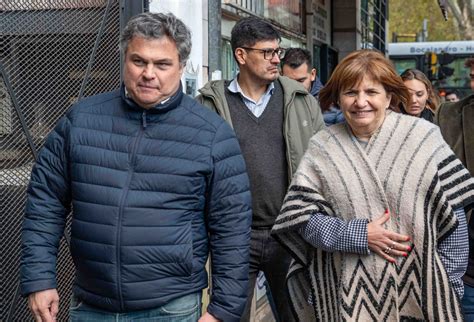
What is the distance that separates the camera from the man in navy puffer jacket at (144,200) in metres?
3.38

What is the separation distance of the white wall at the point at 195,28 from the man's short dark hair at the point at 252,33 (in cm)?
109

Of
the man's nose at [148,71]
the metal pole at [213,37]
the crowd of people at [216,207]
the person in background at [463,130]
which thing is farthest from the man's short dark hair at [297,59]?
the man's nose at [148,71]

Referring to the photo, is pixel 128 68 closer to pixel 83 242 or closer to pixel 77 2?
pixel 83 242

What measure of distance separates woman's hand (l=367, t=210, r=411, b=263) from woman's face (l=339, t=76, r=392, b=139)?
38cm

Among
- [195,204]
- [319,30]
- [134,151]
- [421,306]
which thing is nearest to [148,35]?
[134,151]

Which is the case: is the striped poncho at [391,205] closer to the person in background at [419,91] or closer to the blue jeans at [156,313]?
the blue jeans at [156,313]

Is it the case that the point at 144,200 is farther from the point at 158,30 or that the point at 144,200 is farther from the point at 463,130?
the point at 463,130

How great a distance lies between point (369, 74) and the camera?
3.78 m

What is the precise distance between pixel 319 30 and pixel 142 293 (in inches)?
446

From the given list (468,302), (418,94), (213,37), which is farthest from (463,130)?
(213,37)

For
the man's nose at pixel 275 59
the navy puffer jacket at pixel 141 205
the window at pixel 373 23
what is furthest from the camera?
the window at pixel 373 23

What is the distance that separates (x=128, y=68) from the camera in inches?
138

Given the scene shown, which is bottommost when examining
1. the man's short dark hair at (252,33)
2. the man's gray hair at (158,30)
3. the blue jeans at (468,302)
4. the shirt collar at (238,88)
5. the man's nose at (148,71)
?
the blue jeans at (468,302)

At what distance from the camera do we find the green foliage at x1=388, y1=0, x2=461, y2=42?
Result: 50034 mm
